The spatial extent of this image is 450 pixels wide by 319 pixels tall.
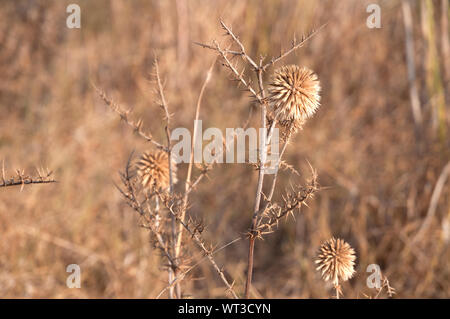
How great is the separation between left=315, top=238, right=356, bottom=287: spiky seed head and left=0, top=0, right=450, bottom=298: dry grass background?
0.94 m

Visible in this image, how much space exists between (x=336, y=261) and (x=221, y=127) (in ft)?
7.81

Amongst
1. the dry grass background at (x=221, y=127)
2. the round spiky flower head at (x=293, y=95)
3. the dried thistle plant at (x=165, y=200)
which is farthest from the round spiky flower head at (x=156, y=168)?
the dry grass background at (x=221, y=127)

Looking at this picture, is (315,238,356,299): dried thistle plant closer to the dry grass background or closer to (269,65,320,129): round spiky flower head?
(269,65,320,129): round spiky flower head

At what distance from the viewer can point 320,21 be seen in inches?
166

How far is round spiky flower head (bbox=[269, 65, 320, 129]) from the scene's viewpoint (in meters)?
1.34

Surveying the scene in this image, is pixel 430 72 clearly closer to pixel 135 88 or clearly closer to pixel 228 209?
pixel 228 209

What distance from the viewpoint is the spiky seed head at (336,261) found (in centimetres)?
149

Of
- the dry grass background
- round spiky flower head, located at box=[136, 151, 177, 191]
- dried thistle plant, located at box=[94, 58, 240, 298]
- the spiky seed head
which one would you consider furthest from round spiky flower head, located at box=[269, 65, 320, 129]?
the dry grass background

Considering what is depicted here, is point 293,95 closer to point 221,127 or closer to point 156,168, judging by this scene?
point 156,168

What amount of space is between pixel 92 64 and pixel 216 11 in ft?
4.30

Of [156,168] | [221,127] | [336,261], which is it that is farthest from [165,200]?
[221,127]

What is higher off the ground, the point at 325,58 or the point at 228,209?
the point at 325,58

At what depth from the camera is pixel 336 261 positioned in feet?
4.91

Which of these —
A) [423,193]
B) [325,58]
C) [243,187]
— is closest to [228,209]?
[243,187]
